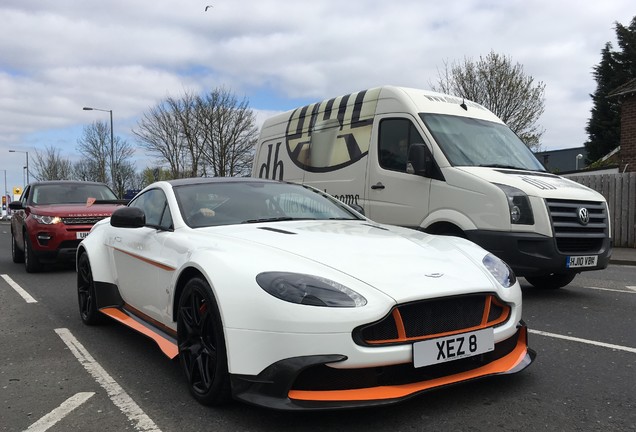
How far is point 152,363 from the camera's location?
3.99 meters

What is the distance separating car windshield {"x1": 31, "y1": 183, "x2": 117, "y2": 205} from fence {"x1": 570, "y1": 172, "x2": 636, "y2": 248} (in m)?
11.1

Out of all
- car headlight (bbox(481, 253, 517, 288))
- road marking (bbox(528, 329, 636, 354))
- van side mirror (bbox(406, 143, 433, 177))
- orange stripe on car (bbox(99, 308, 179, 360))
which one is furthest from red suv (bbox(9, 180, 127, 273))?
car headlight (bbox(481, 253, 517, 288))

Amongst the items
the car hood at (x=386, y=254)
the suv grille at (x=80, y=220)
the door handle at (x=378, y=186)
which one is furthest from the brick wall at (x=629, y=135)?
the car hood at (x=386, y=254)

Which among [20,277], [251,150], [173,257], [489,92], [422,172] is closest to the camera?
[173,257]

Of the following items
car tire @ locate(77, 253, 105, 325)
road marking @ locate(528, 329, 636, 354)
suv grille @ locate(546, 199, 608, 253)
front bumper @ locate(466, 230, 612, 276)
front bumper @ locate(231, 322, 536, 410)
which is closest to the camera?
front bumper @ locate(231, 322, 536, 410)

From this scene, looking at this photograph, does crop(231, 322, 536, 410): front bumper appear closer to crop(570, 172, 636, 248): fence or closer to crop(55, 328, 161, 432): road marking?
crop(55, 328, 161, 432): road marking

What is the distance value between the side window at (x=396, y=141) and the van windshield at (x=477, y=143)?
0.23 m

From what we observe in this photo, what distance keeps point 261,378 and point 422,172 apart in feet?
14.2

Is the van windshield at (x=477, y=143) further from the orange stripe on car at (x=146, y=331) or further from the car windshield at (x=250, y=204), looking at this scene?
the orange stripe on car at (x=146, y=331)

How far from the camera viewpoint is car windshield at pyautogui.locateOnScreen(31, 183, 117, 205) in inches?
393

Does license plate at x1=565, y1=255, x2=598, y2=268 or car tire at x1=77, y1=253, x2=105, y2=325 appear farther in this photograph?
license plate at x1=565, y1=255, x2=598, y2=268

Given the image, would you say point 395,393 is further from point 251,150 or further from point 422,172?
point 251,150

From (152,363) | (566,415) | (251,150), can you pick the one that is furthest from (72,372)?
(251,150)

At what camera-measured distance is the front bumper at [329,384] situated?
2594 millimetres
